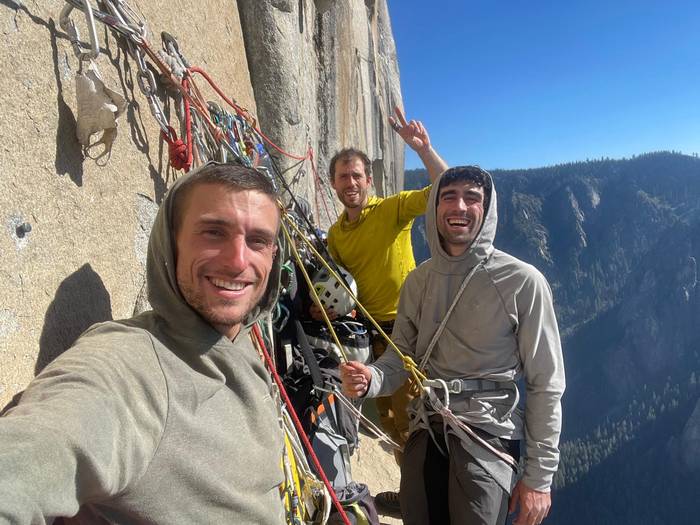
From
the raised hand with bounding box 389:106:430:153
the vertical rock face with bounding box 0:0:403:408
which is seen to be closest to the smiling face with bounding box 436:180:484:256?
the raised hand with bounding box 389:106:430:153

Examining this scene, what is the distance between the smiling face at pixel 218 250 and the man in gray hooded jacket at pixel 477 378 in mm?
941

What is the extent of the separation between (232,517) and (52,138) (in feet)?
3.67

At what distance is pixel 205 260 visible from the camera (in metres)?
1.18

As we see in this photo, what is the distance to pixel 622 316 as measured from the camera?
7781cm

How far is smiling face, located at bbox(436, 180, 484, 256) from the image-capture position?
6.68 feet

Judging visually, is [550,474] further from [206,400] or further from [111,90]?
[111,90]

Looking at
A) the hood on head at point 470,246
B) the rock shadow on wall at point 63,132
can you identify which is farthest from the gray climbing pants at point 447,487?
the rock shadow on wall at point 63,132

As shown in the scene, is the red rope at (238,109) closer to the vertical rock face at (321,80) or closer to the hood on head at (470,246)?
the vertical rock face at (321,80)

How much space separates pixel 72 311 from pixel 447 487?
1.59 metres

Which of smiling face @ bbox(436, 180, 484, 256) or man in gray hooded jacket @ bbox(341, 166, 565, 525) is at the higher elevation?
smiling face @ bbox(436, 180, 484, 256)

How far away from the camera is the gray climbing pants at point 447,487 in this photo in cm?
178

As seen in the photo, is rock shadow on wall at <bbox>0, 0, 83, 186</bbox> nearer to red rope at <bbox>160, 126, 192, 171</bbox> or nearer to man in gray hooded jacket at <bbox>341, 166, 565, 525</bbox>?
red rope at <bbox>160, 126, 192, 171</bbox>

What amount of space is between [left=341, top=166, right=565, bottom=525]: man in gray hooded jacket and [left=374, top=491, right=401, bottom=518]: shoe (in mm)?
1791

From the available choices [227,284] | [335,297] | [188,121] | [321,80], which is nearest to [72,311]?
[227,284]
